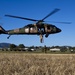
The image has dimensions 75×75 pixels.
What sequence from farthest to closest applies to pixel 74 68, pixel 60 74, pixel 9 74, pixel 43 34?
1. pixel 43 34
2. pixel 74 68
3. pixel 9 74
4. pixel 60 74

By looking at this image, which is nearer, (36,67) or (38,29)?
(36,67)

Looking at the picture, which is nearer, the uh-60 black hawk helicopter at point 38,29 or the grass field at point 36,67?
the grass field at point 36,67

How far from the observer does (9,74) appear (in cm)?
1020

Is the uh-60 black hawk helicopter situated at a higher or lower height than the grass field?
higher

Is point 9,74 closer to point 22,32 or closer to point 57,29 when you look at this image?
point 57,29

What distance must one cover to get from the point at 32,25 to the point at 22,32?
2648 millimetres

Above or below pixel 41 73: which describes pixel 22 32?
above

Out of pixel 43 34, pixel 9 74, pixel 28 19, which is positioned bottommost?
pixel 9 74

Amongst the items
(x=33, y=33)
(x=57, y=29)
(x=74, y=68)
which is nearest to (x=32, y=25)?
(x=33, y=33)

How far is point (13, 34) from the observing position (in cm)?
5334

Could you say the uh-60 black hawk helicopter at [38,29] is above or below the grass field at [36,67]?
above

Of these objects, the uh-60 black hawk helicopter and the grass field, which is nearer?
the grass field

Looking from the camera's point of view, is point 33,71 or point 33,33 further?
point 33,33

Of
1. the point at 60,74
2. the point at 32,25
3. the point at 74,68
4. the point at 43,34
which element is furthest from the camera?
the point at 32,25
